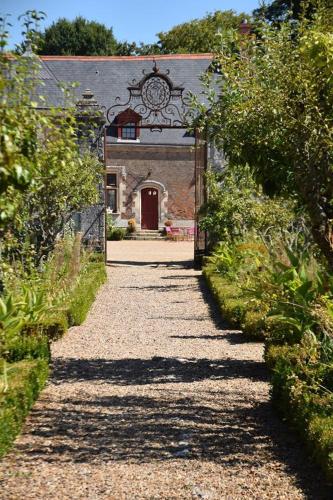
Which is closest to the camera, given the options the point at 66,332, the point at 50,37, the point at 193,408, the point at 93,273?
the point at 193,408

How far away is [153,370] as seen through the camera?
788 cm

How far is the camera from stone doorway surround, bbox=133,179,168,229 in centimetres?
3344

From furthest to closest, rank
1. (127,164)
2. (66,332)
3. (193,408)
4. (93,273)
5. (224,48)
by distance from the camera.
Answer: (127,164)
(93,273)
(66,332)
(224,48)
(193,408)

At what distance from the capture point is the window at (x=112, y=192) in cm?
3325

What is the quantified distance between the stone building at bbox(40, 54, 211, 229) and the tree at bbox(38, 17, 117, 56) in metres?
10.5

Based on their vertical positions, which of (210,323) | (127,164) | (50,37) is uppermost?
(50,37)

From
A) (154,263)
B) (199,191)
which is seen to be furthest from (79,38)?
(199,191)

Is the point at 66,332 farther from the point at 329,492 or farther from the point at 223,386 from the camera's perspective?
the point at 329,492

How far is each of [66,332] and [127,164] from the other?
77.7ft

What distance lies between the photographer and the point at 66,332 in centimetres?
976

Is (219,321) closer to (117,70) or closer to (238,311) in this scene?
(238,311)

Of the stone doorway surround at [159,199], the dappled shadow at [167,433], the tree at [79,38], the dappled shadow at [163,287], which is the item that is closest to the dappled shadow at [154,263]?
the dappled shadow at [163,287]

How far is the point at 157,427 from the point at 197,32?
3571 centimetres

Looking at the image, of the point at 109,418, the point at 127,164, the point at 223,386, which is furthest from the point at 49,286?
the point at 127,164
